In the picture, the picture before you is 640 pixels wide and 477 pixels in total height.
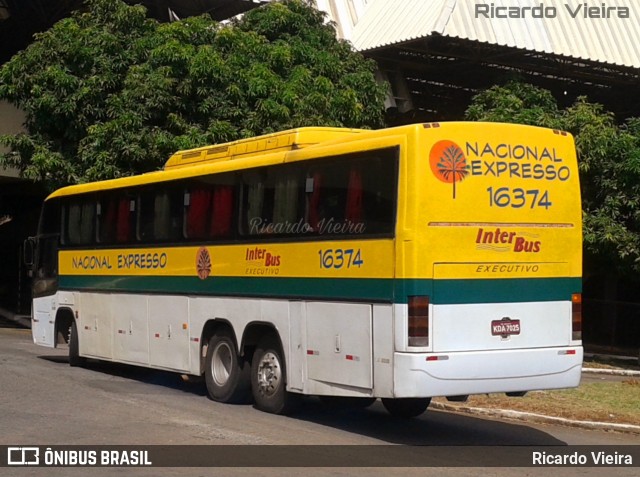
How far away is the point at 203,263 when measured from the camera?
49.2 feet

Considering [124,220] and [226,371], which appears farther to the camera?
[124,220]

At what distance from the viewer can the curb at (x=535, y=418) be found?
13231 mm

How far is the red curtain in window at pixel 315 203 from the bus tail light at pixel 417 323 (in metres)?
2.03

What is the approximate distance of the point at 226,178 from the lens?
47.7ft

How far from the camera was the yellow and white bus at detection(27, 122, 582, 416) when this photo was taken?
11172 mm

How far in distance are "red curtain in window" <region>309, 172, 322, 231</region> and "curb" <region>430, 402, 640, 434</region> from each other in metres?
3.95

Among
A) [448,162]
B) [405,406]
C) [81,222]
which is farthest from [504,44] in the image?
[448,162]

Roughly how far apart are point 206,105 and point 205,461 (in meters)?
15.9

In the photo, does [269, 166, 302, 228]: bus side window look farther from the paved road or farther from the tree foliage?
the tree foliage

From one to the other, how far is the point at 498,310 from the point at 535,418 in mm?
3030

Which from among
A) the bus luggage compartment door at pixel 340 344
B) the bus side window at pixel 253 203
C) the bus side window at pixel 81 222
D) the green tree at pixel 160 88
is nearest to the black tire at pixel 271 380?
the bus luggage compartment door at pixel 340 344

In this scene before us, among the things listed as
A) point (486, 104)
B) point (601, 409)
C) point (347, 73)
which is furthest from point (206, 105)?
point (601, 409)

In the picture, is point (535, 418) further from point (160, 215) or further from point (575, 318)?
point (160, 215)

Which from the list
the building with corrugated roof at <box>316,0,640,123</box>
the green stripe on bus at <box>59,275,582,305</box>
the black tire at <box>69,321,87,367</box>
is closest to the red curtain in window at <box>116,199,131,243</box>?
the black tire at <box>69,321,87,367</box>
